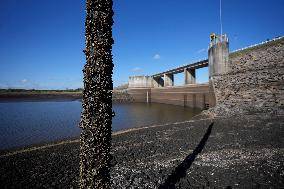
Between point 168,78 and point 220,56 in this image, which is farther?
point 168,78

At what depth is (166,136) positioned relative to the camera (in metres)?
17.8

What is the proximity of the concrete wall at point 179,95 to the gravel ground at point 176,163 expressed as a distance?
2636 centimetres

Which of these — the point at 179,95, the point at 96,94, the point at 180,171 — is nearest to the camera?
the point at 96,94

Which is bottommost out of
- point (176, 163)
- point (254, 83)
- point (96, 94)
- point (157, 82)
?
point (176, 163)

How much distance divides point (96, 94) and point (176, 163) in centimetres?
852

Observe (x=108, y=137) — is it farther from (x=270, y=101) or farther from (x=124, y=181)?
(x=270, y=101)

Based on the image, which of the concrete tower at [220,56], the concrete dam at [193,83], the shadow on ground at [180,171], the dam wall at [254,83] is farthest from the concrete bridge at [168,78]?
the shadow on ground at [180,171]

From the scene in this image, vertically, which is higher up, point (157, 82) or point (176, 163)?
point (157, 82)

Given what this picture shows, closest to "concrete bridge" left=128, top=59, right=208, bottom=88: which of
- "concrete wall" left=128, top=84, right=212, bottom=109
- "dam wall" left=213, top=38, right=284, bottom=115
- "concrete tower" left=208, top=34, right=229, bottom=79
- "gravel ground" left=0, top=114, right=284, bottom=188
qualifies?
"concrete wall" left=128, top=84, right=212, bottom=109

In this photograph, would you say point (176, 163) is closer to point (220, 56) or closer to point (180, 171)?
point (180, 171)

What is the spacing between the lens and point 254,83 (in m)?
27.9

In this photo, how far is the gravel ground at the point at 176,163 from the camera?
350 inches

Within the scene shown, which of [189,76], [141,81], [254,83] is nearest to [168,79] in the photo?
[141,81]

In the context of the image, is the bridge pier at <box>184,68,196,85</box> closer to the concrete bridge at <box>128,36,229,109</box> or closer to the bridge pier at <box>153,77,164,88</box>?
the concrete bridge at <box>128,36,229,109</box>
